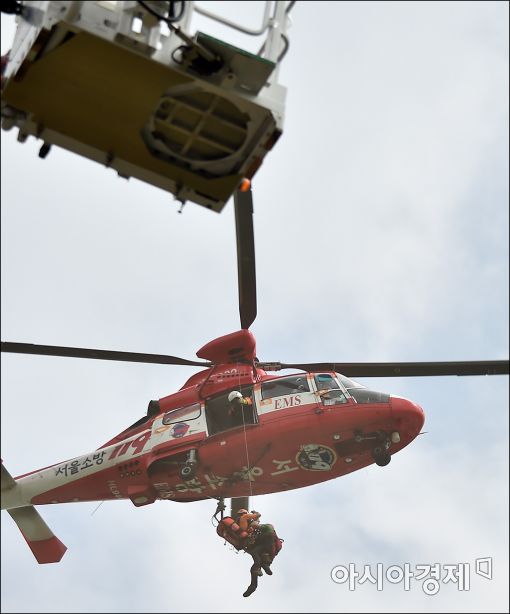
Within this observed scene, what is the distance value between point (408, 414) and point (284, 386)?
227 cm

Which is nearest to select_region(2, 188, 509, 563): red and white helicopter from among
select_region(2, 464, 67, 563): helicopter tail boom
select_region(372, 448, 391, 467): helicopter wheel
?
select_region(372, 448, 391, 467): helicopter wheel

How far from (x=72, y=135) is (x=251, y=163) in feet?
5.33

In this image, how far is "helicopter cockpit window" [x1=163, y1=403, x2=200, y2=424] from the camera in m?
18.9

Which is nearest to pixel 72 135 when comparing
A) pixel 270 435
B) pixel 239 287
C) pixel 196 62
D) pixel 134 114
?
pixel 134 114

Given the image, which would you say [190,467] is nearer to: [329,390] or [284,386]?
[284,386]

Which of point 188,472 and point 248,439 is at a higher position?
point 248,439

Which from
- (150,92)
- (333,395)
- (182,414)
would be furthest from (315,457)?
(150,92)

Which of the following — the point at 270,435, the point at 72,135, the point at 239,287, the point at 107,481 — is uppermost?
the point at 72,135

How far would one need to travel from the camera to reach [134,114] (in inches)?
352

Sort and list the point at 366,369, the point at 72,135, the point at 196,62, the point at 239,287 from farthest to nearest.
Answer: the point at 366,369 < the point at 239,287 < the point at 72,135 < the point at 196,62

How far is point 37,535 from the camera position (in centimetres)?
2112

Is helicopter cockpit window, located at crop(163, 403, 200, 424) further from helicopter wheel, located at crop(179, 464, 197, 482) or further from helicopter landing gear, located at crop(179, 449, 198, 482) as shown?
helicopter wheel, located at crop(179, 464, 197, 482)

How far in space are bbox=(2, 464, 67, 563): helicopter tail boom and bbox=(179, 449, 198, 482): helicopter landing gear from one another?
403 centimetres

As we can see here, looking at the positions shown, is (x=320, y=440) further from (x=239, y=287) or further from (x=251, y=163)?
(x=251, y=163)
